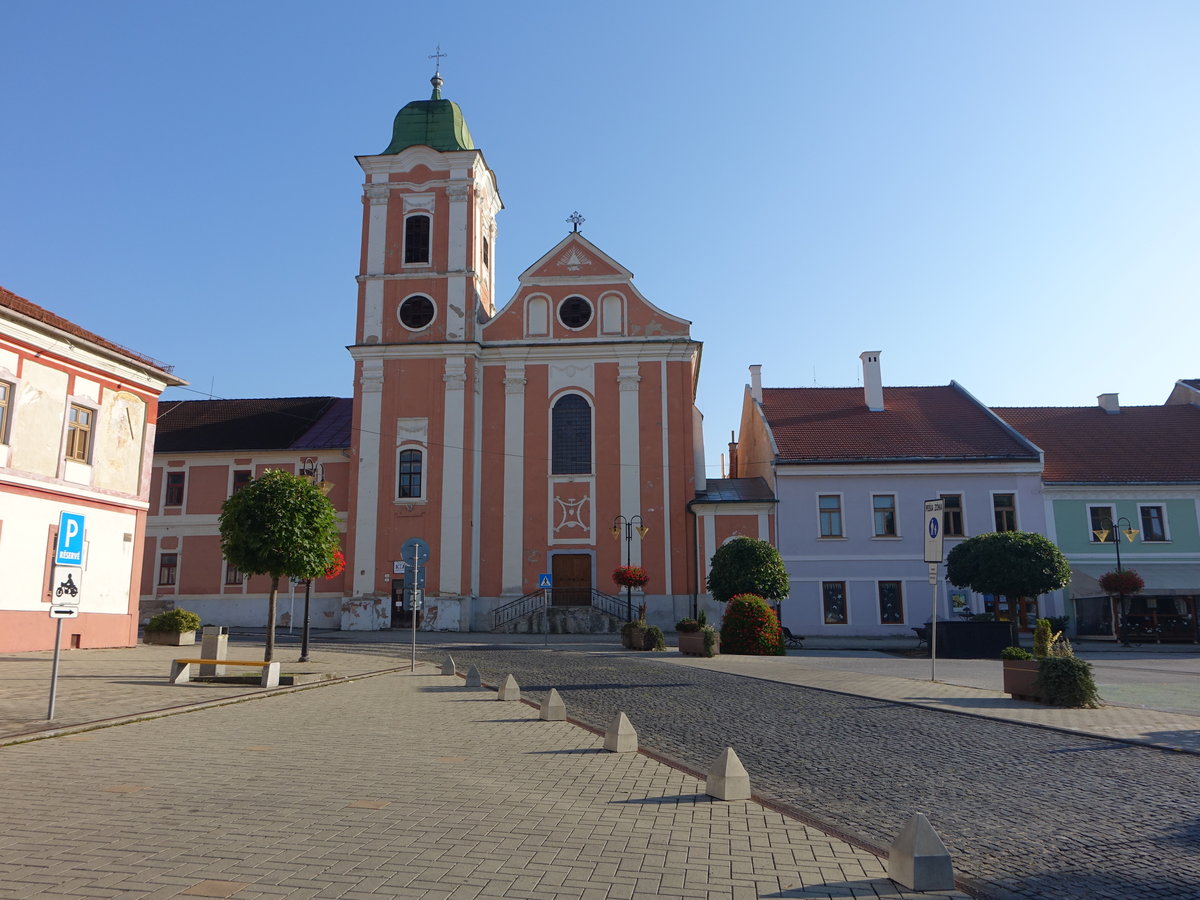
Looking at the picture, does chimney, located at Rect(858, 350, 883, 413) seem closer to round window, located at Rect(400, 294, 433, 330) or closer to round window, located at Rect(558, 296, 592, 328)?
round window, located at Rect(558, 296, 592, 328)

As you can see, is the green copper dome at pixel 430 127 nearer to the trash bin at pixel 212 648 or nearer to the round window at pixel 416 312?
the round window at pixel 416 312

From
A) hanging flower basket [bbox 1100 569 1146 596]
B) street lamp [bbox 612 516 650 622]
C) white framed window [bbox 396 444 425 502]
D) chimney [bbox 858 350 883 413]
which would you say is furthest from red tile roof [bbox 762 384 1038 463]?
white framed window [bbox 396 444 425 502]

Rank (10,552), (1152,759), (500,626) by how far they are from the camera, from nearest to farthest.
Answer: (1152,759) < (10,552) < (500,626)

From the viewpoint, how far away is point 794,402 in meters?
41.5

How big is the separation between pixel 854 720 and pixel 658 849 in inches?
259

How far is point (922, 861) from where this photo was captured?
4480mm

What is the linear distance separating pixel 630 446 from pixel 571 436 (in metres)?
2.68

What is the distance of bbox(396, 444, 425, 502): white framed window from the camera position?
124ft

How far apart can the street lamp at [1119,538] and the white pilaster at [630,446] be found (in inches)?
708

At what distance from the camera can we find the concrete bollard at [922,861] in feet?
14.7

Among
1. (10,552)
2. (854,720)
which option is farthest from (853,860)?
(10,552)

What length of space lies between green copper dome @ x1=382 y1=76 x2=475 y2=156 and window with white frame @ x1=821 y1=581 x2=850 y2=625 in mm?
25798

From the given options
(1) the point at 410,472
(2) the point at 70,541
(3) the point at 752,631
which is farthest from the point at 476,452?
(2) the point at 70,541

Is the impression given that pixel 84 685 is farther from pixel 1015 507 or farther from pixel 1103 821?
pixel 1015 507
